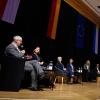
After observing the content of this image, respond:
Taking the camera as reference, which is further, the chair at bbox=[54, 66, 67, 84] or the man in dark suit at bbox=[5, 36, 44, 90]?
the chair at bbox=[54, 66, 67, 84]

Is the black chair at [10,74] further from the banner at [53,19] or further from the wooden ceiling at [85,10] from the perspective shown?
the wooden ceiling at [85,10]

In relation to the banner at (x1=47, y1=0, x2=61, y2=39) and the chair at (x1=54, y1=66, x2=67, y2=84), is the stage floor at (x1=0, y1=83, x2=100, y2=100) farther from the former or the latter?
the banner at (x1=47, y1=0, x2=61, y2=39)

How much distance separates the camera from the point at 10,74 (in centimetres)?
416

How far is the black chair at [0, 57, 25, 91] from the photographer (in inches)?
163

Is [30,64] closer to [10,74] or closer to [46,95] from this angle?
[10,74]

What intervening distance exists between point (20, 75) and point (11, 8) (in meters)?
2.49

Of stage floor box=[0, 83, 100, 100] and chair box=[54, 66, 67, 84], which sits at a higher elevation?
chair box=[54, 66, 67, 84]

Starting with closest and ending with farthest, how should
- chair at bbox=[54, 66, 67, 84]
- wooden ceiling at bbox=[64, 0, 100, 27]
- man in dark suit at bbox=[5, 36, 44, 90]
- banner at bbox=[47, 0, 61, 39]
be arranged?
man in dark suit at bbox=[5, 36, 44, 90] → chair at bbox=[54, 66, 67, 84] → banner at bbox=[47, 0, 61, 39] → wooden ceiling at bbox=[64, 0, 100, 27]

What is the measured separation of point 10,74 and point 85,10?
7532mm

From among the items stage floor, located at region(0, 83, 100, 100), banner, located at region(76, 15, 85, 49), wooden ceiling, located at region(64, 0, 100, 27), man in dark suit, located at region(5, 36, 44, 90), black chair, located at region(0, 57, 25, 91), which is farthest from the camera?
banner, located at region(76, 15, 85, 49)

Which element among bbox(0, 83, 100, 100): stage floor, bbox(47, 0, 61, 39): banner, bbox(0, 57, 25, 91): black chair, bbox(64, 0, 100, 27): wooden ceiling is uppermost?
bbox(64, 0, 100, 27): wooden ceiling

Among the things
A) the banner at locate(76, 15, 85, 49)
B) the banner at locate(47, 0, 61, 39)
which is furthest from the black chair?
the banner at locate(76, 15, 85, 49)

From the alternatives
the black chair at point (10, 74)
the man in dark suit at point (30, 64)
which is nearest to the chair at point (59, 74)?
the man in dark suit at point (30, 64)

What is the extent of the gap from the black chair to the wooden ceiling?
5605 millimetres
